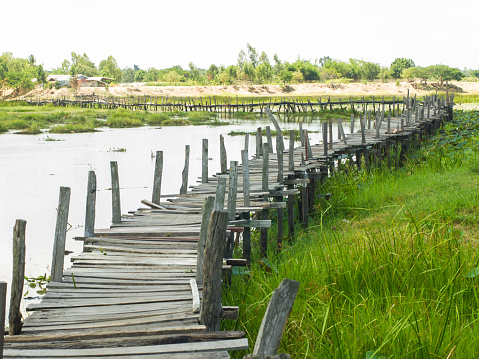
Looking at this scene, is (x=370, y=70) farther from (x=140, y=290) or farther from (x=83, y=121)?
(x=140, y=290)

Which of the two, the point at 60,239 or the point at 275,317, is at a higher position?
the point at 275,317

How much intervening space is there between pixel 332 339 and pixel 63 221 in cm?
280

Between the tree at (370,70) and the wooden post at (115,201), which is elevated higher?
the tree at (370,70)

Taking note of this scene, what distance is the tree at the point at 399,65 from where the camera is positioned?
262 ft

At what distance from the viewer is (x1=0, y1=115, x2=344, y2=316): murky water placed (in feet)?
35.5

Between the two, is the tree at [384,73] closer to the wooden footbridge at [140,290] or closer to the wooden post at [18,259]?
the wooden footbridge at [140,290]

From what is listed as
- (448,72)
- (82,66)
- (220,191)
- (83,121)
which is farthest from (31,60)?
(220,191)

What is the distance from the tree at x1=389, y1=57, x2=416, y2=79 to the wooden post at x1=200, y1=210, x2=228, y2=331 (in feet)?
264

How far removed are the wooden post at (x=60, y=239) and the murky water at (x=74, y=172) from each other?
374 cm

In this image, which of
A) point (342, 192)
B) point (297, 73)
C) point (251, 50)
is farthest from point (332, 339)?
point (251, 50)

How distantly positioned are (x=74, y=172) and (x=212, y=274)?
15312 mm

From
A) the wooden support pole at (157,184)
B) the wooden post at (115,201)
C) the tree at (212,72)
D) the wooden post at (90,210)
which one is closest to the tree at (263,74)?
the tree at (212,72)

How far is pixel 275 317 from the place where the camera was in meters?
2.43

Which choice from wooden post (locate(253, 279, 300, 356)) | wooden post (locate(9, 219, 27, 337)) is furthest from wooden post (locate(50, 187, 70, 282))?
wooden post (locate(253, 279, 300, 356))
